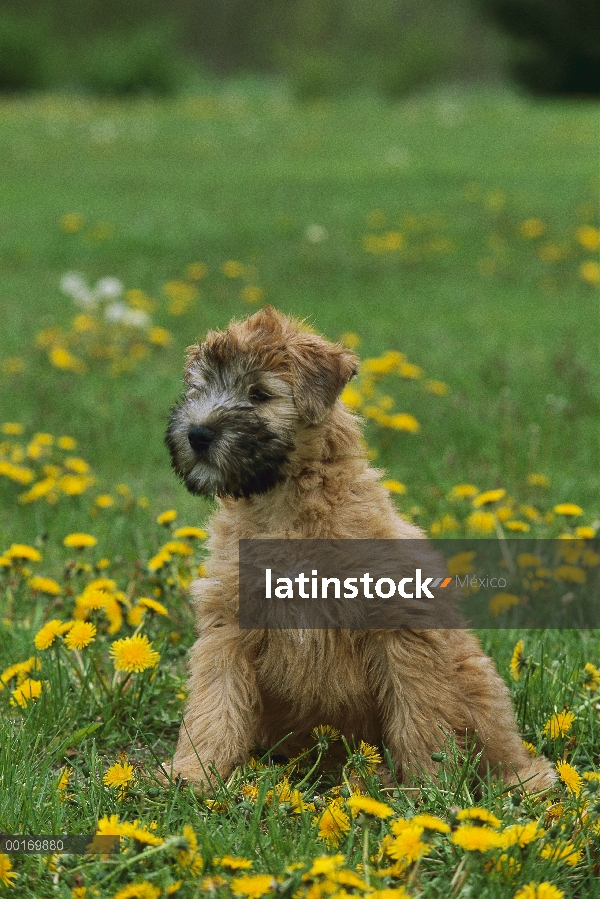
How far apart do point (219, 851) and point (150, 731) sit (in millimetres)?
1020

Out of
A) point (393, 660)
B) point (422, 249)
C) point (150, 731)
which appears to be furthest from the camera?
point (422, 249)

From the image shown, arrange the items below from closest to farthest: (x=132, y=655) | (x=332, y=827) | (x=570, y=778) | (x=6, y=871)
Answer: (x=6, y=871) → (x=332, y=827) → (x=570, y=778) → (x=132, y=655)

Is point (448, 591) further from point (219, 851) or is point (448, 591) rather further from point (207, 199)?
point (207, 199)

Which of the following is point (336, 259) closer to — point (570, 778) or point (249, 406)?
point (249, 406)

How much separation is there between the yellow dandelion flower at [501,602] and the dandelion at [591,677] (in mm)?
557

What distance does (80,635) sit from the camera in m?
3.38

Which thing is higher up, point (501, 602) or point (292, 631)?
point (501, 602)

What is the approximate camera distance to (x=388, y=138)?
685 inches

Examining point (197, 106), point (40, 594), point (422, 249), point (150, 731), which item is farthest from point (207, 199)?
point (150, 731)

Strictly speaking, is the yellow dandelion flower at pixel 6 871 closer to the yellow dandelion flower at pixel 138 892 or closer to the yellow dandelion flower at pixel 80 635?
the yellow dandelion flower at pixel 138 892

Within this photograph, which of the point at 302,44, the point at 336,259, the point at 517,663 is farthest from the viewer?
the point at 302,44

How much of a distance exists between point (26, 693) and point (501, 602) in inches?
71.4
